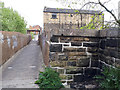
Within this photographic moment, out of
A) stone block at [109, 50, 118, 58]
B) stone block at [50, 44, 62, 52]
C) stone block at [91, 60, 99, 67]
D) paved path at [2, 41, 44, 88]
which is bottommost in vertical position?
paved path at [2, 41, 44, 88]

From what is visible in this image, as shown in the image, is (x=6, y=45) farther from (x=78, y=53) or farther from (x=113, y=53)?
(x=113, y=53)

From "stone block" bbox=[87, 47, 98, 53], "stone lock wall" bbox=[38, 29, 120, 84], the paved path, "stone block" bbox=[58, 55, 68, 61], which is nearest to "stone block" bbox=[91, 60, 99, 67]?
"stone lock wall" bbox=[38, 29, 120, 84]

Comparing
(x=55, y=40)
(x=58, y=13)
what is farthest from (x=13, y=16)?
(x=55, y=40)

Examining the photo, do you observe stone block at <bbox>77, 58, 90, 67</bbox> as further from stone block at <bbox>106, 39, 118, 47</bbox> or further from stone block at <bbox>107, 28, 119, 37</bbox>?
stone block at <bbox>107, 28, 119, 37</bbox>

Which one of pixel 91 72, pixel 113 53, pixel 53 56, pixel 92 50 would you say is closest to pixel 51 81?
pixel 53 56

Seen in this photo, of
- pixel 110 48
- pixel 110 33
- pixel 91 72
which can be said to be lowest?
pixel 91 72

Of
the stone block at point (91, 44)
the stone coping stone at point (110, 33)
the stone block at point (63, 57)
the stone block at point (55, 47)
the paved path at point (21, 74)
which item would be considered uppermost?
the stone coping stone at point (110, 33)

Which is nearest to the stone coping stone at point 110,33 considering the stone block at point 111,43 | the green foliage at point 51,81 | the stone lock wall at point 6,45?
the stone block at point 111,43

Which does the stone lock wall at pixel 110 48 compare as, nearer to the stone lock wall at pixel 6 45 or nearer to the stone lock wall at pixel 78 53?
the stone lock wall at pixel 78 53

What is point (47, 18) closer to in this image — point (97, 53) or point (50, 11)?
point (50, 11)

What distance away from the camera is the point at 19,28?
104ft

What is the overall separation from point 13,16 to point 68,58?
30006 mm

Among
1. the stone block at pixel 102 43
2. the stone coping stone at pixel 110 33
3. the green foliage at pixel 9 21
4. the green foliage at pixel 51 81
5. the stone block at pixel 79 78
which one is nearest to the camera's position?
the stone coping stone at pixel 110 33

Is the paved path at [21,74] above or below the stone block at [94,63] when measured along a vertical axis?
below
